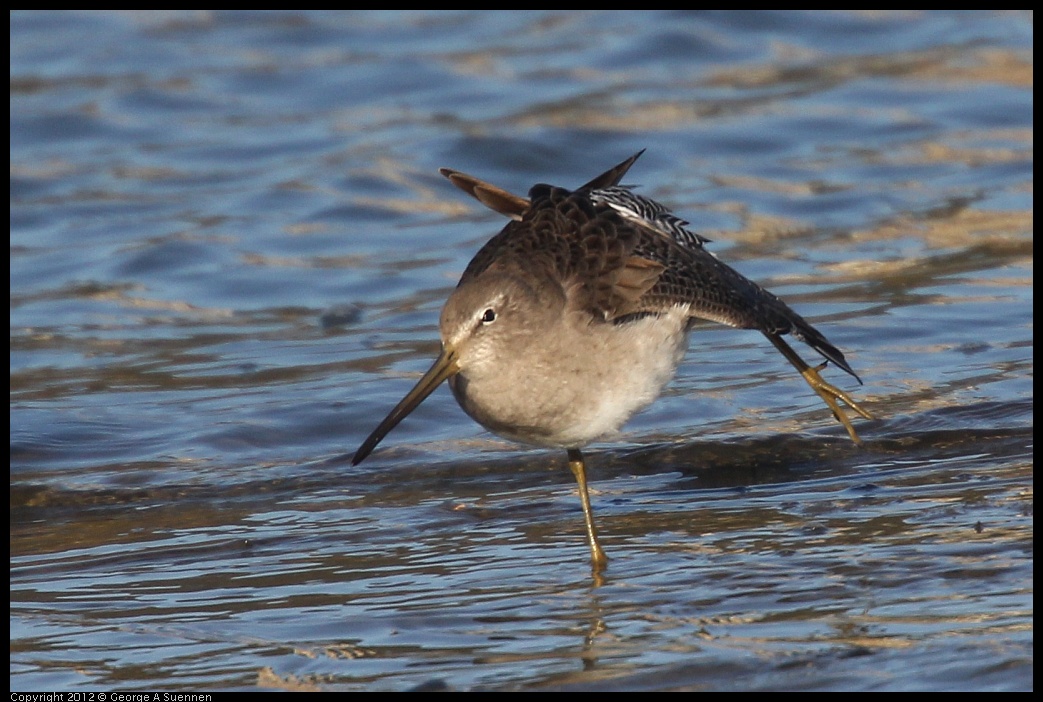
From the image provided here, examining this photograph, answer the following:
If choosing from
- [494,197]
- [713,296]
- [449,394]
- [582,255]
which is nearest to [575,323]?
[582,255]

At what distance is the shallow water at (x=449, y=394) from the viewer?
487 centimetres

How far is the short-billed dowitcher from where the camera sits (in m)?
5.48

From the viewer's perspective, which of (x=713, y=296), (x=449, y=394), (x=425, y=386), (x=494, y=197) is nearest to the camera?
(x=425, y=386)

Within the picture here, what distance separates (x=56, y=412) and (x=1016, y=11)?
35.0 ft

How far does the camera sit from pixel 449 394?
26.1ft

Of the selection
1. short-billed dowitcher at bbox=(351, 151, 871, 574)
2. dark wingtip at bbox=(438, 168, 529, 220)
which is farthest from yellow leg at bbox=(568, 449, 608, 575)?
dark wingtip at bbox=(438, 168, 529, 220)

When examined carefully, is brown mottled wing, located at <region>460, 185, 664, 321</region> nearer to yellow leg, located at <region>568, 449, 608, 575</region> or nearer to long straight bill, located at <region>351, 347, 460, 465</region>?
long straight bill, located at <region>351, 347, 460, 465</region>

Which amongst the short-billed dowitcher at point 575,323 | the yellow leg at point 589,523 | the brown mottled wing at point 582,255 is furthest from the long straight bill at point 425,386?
the yellow leg at point 589,523

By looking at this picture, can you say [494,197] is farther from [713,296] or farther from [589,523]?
[589,523]

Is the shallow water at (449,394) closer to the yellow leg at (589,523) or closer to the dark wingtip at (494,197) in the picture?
the yellow leg at (589,523)

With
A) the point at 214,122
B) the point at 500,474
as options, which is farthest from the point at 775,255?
the point at 214,122

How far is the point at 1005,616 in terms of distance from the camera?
15.0ft

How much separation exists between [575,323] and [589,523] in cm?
68

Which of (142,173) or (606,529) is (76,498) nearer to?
(606,529)
